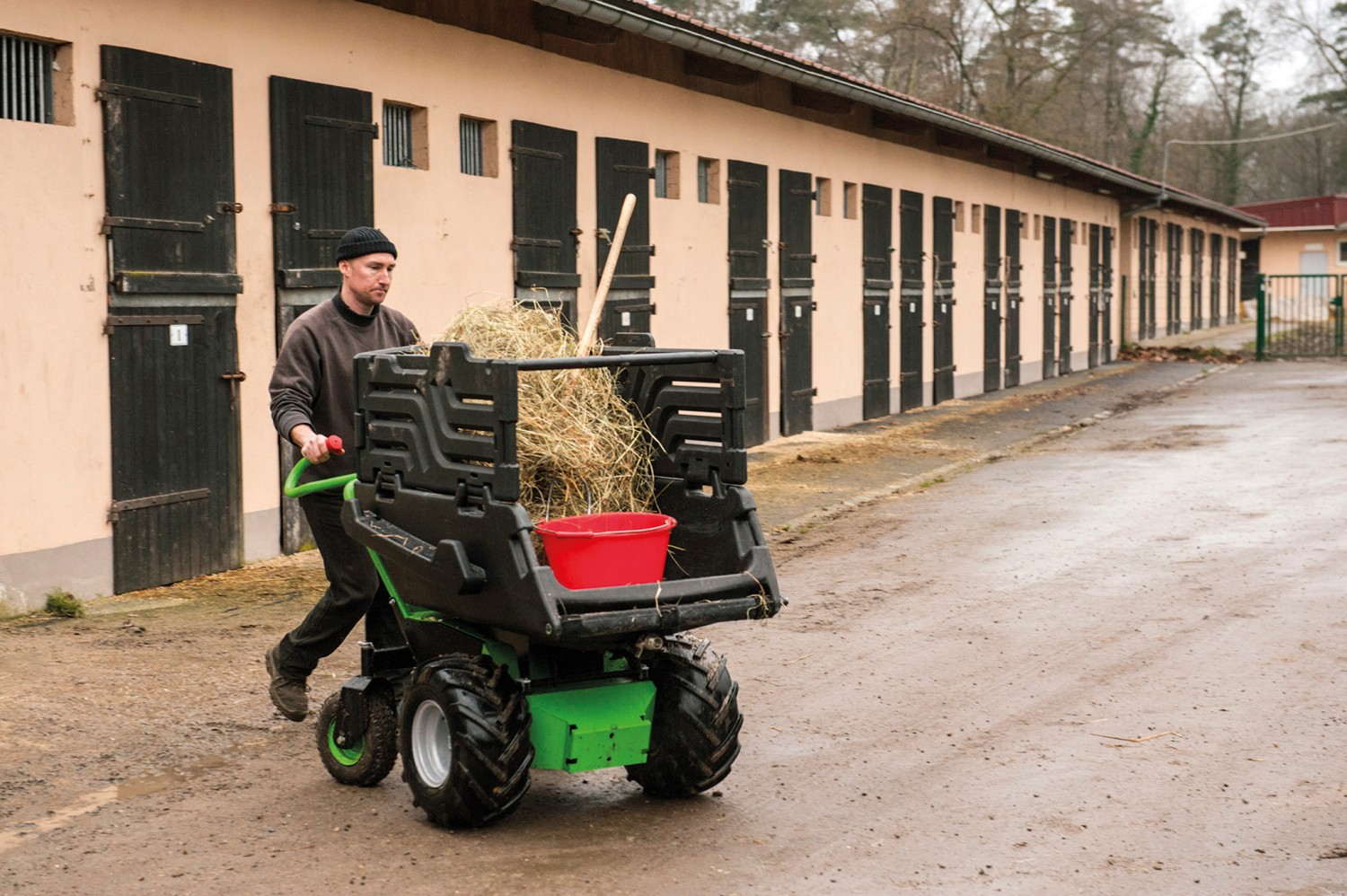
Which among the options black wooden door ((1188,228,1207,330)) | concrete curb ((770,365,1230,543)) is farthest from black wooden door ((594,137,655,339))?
black wooden door ((1188,228,1207,330))

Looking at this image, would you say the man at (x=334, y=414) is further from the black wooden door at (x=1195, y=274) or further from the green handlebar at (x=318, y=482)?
the black wooden door at (x=1195, y=274)

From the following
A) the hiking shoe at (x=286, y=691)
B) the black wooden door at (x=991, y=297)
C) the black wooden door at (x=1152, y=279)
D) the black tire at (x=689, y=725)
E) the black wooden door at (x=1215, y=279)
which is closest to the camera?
the black tire at (x=689, y=725)

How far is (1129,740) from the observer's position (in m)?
6.15

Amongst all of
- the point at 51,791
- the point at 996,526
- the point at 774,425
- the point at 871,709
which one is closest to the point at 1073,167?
the point at 774,425

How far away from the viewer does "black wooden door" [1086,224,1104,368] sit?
35.0 meters

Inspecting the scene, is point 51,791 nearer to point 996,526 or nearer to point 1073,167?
point 996,526

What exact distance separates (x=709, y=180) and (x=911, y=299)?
651 centimetres

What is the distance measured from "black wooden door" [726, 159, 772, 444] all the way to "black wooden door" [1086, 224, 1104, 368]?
1819 centimetres

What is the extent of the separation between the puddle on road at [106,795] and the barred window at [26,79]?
4.41 m

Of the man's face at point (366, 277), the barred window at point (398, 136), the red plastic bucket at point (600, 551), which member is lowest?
the red plastic bucket at point (600, 551)

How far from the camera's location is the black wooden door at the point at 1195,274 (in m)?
50.1

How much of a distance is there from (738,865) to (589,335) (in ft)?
5.95

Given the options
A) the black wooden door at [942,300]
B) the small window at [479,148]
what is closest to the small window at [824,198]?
the black wooden door at [942,300]

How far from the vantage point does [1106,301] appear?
36594 millimetres
